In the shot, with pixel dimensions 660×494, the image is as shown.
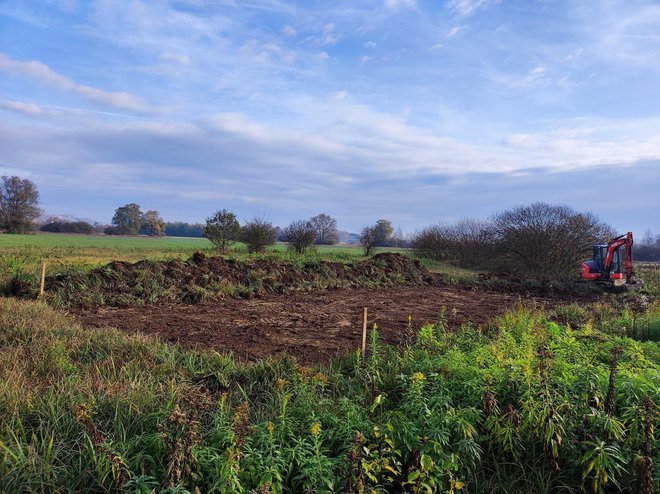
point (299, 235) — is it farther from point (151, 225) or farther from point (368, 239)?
point (151, 225)

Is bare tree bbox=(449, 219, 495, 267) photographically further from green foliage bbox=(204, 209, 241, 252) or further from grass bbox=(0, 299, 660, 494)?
grass bbox=(0, 299, 660, 494)

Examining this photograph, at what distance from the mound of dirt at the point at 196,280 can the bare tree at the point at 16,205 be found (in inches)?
1966

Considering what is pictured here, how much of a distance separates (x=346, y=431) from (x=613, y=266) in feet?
62.5

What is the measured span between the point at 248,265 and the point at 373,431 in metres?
12.5

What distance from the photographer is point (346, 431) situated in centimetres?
334

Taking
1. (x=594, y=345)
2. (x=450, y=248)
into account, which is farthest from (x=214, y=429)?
(x=450, y=248)

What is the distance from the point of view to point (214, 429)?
10.8 feet

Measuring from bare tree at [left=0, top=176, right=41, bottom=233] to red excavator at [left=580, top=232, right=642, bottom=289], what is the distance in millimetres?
58982

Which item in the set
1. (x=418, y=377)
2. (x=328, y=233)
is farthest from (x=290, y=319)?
(x=328, y=233)

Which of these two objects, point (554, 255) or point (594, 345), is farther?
point (554, 255)

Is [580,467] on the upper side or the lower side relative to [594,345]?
lower

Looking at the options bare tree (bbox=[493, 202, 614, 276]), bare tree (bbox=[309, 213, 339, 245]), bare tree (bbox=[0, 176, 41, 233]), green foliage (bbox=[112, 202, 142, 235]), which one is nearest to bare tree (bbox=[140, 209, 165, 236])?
green foliage (bbox=[112, 202, 142, 235])

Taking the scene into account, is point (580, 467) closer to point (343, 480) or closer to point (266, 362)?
point (343, 480)

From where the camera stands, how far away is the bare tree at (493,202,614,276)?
86.7 feet
